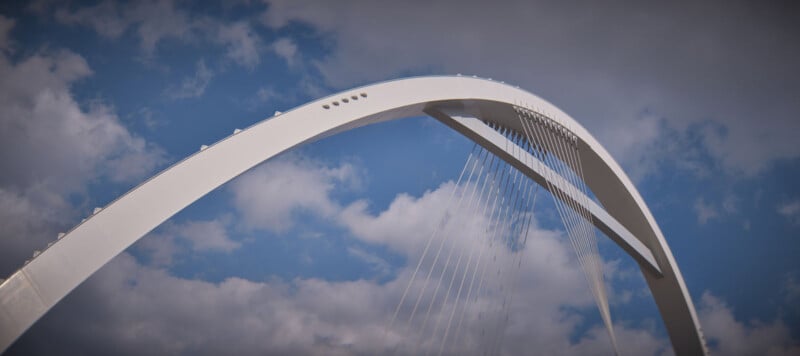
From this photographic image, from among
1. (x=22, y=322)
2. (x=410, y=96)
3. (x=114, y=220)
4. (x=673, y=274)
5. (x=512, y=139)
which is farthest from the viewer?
(x=673, y=274)

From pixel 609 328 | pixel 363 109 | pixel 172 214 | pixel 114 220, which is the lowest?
pixel 114 220

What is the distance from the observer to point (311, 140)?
17.7 ft

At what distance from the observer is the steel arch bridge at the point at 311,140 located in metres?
3.63

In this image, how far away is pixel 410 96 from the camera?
6.74 meters

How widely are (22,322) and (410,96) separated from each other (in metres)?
4.72

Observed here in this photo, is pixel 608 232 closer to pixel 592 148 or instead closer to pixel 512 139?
pixel 592 148

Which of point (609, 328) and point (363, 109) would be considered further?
point (609, 328)

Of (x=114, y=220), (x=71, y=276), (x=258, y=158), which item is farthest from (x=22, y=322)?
(x=258, y=158)

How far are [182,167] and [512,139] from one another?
645cm

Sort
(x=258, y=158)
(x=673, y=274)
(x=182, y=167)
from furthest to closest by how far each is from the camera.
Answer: (x=673, y=274), (x=258, y=158), (x=182, y=167)

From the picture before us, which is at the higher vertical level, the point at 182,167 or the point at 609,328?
the point at 609,328

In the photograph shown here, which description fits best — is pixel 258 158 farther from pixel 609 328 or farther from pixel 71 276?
pixel 609 328

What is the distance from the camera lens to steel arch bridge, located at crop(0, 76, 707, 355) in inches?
143

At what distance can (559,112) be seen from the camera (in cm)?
996
